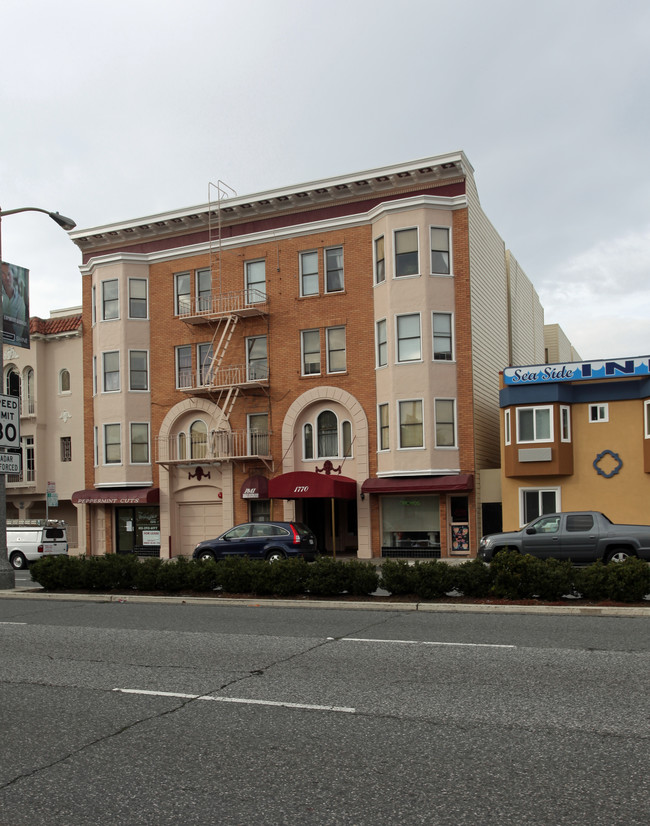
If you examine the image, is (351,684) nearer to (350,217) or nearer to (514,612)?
(514,612)

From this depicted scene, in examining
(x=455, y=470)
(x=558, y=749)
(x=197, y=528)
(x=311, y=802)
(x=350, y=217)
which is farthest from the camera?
(x=197, y=528)

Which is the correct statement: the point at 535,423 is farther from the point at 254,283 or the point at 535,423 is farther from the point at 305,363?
the point at 254,283

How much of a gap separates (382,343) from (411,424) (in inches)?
134

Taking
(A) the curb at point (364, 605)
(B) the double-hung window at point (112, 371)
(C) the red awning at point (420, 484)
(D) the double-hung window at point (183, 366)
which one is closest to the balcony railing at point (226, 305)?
(D) the double-hung window at point (183, 366)

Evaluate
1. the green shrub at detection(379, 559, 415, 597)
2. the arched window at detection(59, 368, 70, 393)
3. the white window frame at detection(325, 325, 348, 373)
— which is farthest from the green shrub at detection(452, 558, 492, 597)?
the arched window at detection(59, 368, 70, 393)

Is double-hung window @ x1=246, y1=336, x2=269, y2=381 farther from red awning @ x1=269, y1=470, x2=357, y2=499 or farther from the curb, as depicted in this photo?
the curb

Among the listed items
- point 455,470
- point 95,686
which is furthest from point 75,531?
point 95,686

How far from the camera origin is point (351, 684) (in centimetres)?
796

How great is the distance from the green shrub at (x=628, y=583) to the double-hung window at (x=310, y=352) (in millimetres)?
20501

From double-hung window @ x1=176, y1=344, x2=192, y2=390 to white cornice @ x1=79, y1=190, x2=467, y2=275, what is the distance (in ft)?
13.3

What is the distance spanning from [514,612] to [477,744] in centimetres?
729

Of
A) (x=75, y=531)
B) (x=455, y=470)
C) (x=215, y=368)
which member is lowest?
(x=75, y=531)

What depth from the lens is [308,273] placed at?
109 feet

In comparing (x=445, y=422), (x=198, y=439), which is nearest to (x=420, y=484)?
(x=445, y=422)
